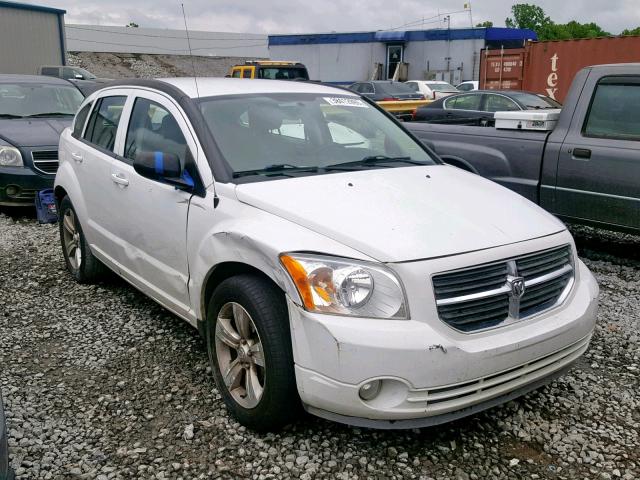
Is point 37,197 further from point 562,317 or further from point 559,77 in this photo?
point 559,77

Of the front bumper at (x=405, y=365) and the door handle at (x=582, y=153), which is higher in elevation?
the door handle at (x=582, y=153)

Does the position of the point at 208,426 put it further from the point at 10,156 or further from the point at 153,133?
the point at 10,156

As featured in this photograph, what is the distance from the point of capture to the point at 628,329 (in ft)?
14.3

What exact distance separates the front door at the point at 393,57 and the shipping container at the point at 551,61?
51.6ft

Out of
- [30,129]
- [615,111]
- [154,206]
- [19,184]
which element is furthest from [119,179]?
[30,129]

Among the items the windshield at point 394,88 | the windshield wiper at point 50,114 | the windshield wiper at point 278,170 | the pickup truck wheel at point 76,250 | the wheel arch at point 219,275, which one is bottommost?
the pickup truck wheel at point 76,250

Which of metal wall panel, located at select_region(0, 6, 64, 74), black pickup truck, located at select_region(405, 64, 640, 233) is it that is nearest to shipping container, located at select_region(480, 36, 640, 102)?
black pickup truck, located at select_region(405, 64, 640, 233)

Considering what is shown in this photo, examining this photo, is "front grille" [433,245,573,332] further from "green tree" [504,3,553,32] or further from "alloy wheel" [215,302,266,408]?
"green tree" [504,3,553,32]

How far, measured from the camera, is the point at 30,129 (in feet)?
26.9

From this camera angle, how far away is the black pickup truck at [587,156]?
211 inches

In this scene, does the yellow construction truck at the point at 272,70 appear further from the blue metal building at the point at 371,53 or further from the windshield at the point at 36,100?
the blue metal building at the point at 371,53

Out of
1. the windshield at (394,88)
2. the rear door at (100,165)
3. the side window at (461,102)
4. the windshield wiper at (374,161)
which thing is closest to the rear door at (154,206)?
the rear door at (100,165)

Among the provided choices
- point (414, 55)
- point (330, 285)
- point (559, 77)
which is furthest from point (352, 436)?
point (414, 55)

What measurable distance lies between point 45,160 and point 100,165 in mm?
3687
